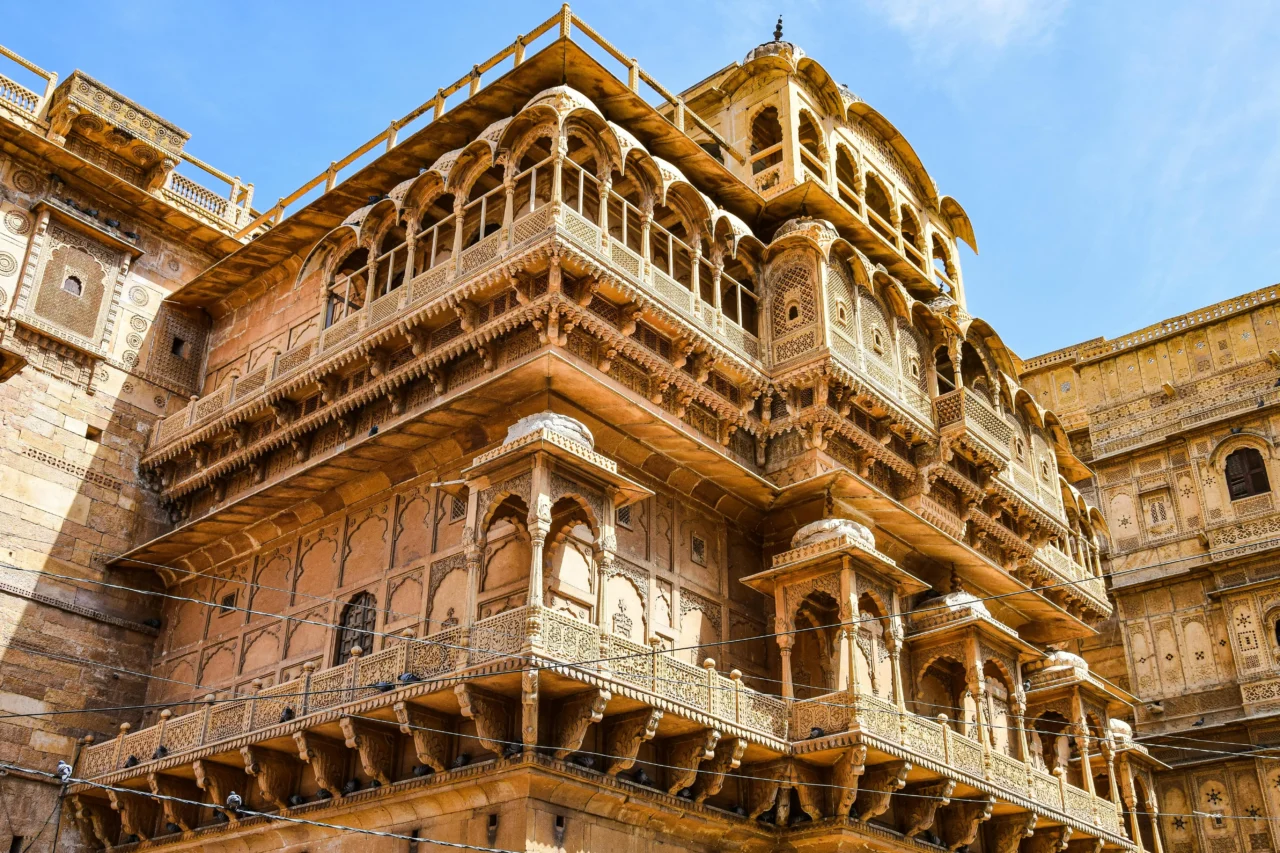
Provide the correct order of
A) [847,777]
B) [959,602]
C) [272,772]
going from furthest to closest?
[959,602]
[272,772]
[847,777]

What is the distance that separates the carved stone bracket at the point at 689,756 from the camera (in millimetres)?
12117

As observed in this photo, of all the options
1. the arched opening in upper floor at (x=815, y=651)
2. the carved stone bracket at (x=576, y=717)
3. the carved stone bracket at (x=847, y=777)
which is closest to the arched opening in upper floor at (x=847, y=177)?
A: the arched opening in upper floor at (x=815, y=651)

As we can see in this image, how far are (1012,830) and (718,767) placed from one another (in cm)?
524

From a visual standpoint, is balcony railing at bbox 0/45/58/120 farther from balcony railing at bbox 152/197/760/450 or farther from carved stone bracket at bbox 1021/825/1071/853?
carved stone bracket at bbox 1021/825/1071/853

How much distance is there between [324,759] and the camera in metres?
12.6

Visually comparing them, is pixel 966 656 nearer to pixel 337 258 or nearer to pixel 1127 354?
pixel 337 258

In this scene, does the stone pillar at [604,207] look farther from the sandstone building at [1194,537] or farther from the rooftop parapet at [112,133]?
the sandstone building at [1194,537]

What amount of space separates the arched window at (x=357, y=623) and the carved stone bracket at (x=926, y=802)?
260 inches

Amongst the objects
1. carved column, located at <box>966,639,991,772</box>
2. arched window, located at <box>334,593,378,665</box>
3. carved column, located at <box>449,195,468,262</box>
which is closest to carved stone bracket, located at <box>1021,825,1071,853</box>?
carved column, located at <box>966,639,991,772</box>

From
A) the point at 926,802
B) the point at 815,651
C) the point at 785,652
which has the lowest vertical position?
the point at 926,802

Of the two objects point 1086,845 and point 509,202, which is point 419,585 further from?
point 1086,845


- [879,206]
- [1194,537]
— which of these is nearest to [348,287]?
[879,206]

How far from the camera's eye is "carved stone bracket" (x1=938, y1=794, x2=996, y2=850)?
14.7 m

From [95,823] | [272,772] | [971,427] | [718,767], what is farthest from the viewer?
[971,427]
